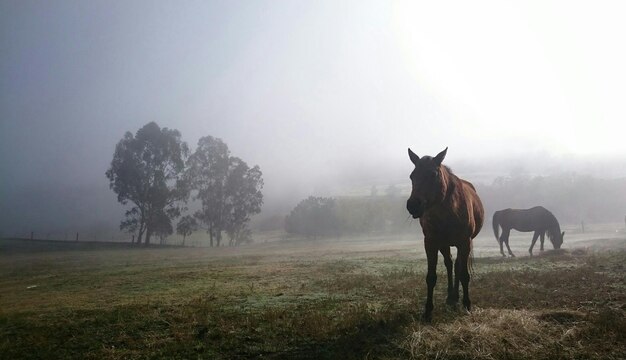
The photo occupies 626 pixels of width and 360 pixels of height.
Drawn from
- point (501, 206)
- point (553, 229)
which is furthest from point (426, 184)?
point (501, 206)

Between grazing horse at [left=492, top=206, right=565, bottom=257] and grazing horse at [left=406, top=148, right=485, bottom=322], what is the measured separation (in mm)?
16312

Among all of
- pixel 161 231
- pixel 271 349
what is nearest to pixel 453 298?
pixel 271 349

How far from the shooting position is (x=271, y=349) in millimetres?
5750

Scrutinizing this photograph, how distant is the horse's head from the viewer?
657 cm

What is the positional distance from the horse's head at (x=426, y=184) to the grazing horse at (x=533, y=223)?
1737 cm

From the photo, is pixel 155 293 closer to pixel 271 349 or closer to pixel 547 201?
pixel 271 349

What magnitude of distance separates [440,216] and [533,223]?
62.9ft

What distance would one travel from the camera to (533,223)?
2291 cm

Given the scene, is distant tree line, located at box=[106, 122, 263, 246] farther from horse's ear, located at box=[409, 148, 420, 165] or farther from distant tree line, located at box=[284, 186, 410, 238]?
horse's ear, located at box=[409, 148, 420, 165]

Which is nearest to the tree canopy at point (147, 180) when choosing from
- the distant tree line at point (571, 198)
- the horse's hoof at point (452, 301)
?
the horse's hoof at point (452, 301)

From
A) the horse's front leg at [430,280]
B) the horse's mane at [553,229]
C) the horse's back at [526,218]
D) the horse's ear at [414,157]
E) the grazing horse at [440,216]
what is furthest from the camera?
the horse's back at [526,218]

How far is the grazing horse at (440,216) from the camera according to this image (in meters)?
6.97

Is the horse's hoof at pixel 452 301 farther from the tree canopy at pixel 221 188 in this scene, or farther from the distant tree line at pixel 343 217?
the distant tree line at pixel 343 217

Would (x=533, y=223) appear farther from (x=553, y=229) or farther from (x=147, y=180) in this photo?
(x=147, y=180)
